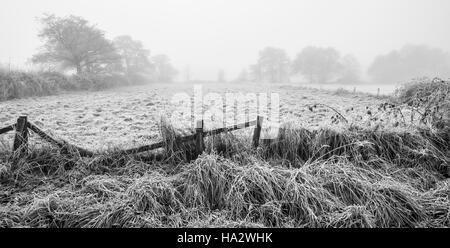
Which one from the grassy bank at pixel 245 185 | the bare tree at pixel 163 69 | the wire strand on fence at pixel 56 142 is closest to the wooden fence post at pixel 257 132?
the grassy bank at pixel 245 185

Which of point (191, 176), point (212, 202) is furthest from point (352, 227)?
point (191, 176)

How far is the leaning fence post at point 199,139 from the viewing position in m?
3.81

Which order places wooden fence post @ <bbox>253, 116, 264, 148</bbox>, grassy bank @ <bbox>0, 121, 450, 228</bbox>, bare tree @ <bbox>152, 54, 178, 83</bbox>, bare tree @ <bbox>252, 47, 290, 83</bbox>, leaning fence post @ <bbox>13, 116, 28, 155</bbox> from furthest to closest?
1. bare tree @ <bbox>252, 47, 290, 83</bbox>
2. bare tree @ <bbox>152, 54, 178, 83</bbox>
3. wooden fence post @ <bbox>253, 116, 264, 148</bbox>
4. leaning fence post @ <bbox>13, 116, 28, 155</bbox>
5. grassy bank @ <bbox>0, 121, 450, 228</bbox>

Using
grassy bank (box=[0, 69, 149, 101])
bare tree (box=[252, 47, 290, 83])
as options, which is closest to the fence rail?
grassy bank (box=[0, 69, 149, 101])

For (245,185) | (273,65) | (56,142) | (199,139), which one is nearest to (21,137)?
(56,142)

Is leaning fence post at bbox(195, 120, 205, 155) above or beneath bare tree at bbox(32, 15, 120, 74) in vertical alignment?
beneath

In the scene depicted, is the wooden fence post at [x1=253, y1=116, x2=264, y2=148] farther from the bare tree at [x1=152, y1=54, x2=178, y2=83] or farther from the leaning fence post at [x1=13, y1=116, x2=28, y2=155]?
the bare tree at [x1=152, y1=54, x2=178, y2=83]

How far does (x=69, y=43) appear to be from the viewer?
21.2 meters

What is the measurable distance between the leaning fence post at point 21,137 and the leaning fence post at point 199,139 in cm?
258

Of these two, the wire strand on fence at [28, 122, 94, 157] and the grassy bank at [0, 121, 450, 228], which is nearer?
the grassy bank at [0, 121, 450, 228]

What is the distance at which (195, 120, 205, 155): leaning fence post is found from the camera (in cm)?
381

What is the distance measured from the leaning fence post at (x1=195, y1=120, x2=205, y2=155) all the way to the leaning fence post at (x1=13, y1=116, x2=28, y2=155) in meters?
2.58
